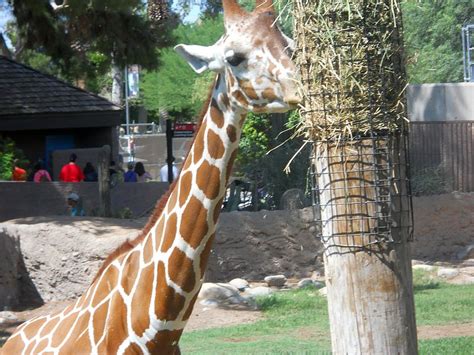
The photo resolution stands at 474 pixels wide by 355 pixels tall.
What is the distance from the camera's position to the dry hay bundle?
4445 millimetres

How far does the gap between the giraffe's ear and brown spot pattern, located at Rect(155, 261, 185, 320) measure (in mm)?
1069

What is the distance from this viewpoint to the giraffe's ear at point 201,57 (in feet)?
16.3

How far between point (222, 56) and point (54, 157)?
21.6 metres

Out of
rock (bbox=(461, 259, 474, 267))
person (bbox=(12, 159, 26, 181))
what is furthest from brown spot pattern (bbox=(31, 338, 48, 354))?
person (bbox=(12, 159, 26, 181))

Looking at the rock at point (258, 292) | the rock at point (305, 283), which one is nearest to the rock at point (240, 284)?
the rock at point (258, 292)

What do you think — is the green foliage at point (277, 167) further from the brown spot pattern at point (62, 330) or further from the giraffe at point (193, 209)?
the giraffe at point (193, 209)

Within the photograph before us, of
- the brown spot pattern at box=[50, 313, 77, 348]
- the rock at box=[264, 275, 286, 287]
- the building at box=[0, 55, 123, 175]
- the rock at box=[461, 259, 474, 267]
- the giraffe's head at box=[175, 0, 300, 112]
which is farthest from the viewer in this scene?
the building at box=[0, 55, 123, 175]

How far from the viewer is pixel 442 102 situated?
22.6 metres

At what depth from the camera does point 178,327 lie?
517 cm

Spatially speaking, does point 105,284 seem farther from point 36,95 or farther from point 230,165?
point 36,95

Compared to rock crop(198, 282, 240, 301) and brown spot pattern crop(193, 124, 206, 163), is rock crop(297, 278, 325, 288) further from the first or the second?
brown spot pattern crop(193, 124, 206, 163)

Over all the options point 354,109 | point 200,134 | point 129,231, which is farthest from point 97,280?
point 129,231

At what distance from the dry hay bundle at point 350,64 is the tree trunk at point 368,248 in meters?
0.10

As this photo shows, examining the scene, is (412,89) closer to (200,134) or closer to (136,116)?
(200,134)
